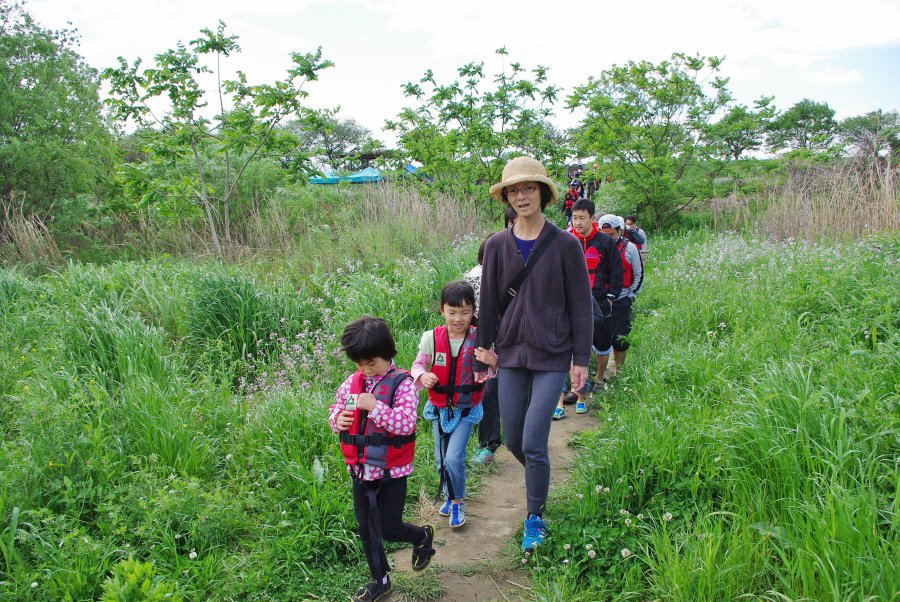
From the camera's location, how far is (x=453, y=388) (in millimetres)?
3406

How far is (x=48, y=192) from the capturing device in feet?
43.8

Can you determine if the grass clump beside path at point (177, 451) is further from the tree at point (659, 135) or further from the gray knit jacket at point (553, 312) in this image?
the tree at point (659, 135)

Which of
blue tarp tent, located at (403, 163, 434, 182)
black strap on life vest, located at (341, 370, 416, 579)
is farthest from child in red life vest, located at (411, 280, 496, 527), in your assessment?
blue tarp tent, located at (403, 163, 434, 182)

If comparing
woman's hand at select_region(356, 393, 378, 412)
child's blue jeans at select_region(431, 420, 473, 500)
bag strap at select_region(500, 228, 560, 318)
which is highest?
bag strap at select_region(500, 228, 560, 318)

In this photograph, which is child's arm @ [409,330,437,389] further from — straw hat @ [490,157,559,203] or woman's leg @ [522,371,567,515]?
straw hat @ [490,157,559,203]

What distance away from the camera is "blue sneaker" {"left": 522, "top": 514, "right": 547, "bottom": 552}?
3055 millimetres

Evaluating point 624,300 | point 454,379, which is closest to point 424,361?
point 454,379

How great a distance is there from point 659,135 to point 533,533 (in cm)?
1537

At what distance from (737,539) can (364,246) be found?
6969 mm

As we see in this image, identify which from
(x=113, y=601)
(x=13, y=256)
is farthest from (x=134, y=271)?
(x=113, y=601)

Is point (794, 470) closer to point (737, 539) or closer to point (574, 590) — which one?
point (737, 539)

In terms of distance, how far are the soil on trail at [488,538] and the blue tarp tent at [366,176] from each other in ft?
26.7

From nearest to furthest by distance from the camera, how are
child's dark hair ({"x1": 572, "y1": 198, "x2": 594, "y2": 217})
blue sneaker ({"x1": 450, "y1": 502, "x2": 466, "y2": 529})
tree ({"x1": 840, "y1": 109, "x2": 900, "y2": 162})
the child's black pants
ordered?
the child's black pants, blue sneaker ({"x1": 450, "y1": 502, "x2": 466, "y2": 529}), child's dark hair ({"x1": 572, "y1": 198, "x2": 594, "y2": 217}), tree ({"x1": 840, "y1": 109, "x2": 900, "y2": 162})

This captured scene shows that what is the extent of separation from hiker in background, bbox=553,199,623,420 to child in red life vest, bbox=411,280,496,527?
1.98m
